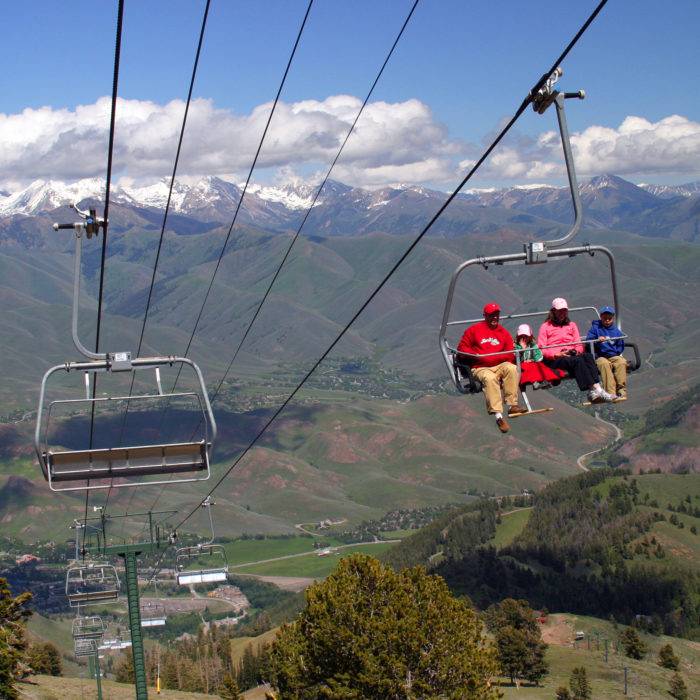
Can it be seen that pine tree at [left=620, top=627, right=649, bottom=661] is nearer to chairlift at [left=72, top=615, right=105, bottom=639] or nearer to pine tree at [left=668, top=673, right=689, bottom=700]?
pine tree at [left=668, top=673, right=689, bottom=700]

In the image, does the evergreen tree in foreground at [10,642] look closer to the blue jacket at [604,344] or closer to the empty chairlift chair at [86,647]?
the empty chairlift chair at [86,647]

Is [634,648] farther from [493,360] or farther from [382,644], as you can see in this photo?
A: [493,360]

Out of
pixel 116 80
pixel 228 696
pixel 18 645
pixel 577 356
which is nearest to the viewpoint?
pixel 116 80

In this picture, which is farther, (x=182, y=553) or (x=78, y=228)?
(x=182, y=553)

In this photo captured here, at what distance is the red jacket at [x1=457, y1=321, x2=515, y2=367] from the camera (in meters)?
25.5

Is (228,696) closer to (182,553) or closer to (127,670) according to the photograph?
(127,670)

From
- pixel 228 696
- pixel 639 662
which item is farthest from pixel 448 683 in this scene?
pixel 639 662

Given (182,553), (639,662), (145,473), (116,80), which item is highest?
(116,80)

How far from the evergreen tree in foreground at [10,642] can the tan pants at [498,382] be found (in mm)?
55354

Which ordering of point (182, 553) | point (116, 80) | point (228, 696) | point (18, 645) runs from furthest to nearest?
point (228, 696)
point (18, 645)
point (182, 553)
point (116, 80)

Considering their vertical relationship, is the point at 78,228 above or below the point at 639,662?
above

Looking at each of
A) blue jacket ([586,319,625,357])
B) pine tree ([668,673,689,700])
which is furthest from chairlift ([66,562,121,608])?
pine tree ([668,673,689,700])

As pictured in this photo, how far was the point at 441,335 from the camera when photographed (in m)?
23.7

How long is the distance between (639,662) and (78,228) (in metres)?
144
